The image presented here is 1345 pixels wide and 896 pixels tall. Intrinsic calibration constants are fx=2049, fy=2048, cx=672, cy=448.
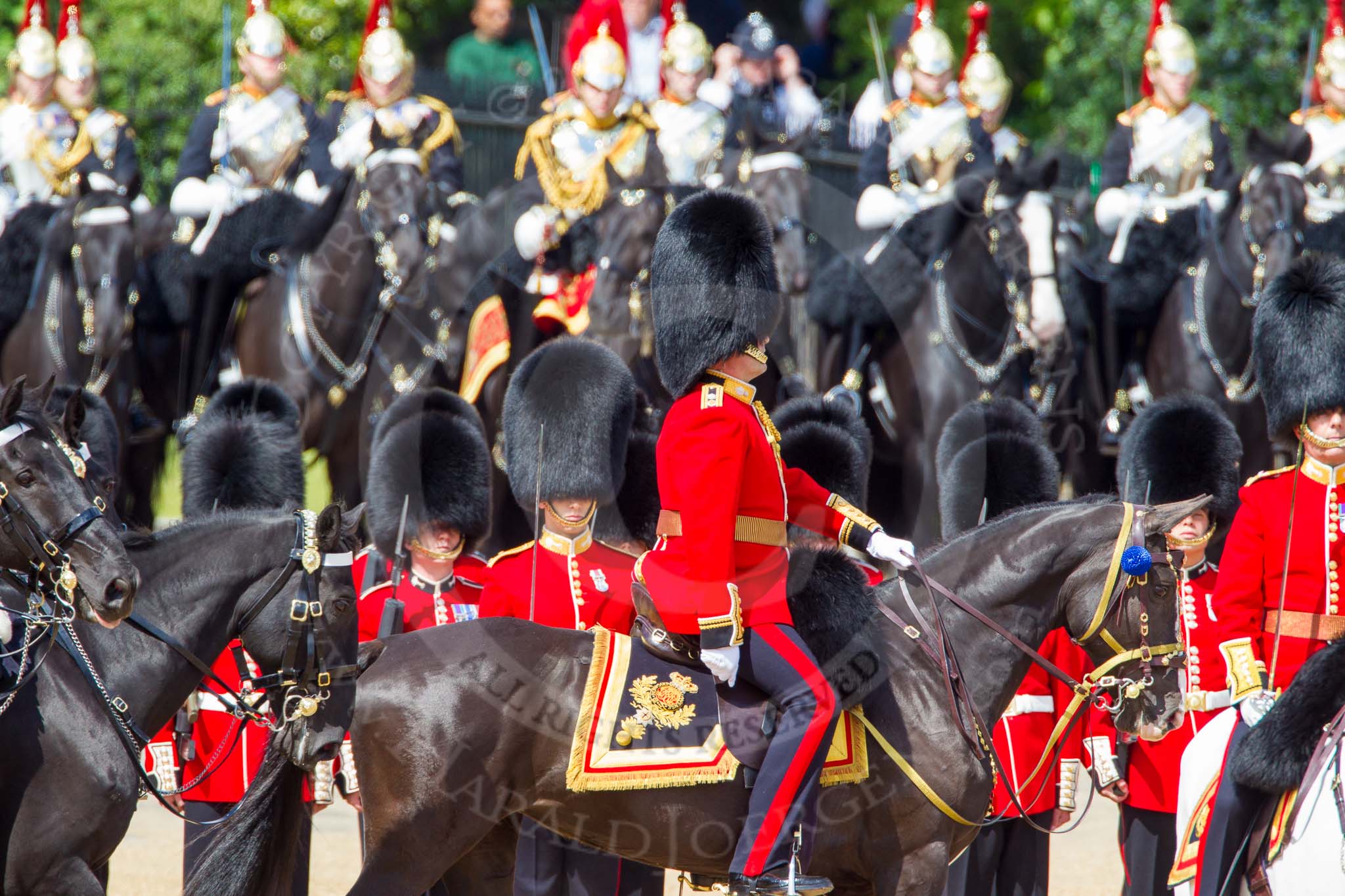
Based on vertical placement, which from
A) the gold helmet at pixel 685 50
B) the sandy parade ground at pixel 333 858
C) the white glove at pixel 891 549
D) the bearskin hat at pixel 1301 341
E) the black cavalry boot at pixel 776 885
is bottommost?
the sandy parade ground at pixel 333 858

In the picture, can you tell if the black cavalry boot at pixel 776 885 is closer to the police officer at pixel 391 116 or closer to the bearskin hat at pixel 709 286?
the bearskin hat at pixel 709 286

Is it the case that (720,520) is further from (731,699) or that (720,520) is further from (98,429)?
(98,429)

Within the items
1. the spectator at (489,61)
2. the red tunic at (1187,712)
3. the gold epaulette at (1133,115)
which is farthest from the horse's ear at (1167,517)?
the spectator at (489,61)

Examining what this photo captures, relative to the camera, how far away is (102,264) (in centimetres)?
904

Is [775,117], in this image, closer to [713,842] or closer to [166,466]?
[166,466]

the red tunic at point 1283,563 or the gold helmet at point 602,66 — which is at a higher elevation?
the gold helmet at point 602,66

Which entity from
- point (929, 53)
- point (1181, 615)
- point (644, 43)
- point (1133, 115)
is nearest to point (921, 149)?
point (929, 53)

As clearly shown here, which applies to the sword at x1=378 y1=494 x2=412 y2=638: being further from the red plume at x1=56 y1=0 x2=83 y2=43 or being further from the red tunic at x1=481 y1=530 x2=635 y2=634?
the red plume at x1=56 y1=0 x2=83 y2=43

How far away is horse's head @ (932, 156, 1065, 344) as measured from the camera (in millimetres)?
8938

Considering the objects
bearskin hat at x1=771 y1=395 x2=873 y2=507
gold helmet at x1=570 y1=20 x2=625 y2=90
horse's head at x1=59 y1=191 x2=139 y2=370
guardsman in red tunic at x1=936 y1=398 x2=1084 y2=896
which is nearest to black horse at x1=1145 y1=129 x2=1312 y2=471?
gold helmet at x1=570 y1=20 x2=625 y2=90

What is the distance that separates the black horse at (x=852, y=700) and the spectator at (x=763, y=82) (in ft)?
21.5

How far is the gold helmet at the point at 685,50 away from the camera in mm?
9773

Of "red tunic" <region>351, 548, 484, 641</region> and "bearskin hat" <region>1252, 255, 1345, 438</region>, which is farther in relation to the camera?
"red tunic" <region>351, 548, 484, 641</region>

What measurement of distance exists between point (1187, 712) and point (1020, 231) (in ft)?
12.0
